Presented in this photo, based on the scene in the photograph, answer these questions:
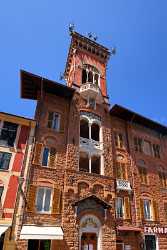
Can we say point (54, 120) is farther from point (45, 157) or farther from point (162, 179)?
point (162, 179)

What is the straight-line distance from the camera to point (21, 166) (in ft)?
58.8

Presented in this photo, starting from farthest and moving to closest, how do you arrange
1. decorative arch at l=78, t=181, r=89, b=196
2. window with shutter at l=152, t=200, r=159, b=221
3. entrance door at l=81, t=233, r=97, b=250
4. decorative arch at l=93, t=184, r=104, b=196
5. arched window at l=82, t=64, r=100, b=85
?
arched window at l=82, t=64, r=100, b=85, window with shutter at l=152, t=200, r=159, b=221, decorative arch at l=93, t=184, r=104, b=196, decorative arch at l=78, t=181, r=89, b=196, entrance door at l=81, t=233, r=97, b=250

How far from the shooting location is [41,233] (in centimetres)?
1541

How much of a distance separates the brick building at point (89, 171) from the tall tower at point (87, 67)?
14 centimetres

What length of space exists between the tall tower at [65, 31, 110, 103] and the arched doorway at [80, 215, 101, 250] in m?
13.3

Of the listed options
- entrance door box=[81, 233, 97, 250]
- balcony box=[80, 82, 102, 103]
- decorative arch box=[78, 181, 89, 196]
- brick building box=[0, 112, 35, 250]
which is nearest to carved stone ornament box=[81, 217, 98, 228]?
entrance door box=[81, 233, 97, 250]

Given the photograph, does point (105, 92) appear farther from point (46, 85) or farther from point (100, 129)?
point (46, 85)

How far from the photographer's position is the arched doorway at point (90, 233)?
17781 mm

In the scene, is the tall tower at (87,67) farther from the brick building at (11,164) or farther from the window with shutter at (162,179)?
the window with shutter at (162,179)

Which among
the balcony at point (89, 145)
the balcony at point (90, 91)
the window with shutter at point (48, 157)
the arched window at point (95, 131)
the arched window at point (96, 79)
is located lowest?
the window with shutter at point (48, 157)

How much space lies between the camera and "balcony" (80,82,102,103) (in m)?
25.4

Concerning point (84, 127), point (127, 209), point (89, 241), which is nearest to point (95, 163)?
point (84, 127)

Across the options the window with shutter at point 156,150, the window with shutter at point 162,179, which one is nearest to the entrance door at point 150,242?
the window with shutter at point 162,179

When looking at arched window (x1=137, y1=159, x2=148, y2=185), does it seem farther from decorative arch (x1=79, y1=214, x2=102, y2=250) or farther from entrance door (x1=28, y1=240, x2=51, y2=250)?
entrance door (x1=28, y1=240, x2=51, y2=250)
